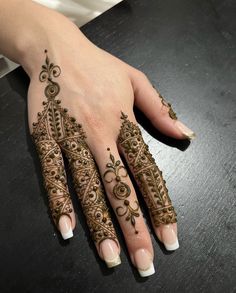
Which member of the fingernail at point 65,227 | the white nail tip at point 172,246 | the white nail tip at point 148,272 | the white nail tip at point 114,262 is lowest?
the white nail tip at point 172,246

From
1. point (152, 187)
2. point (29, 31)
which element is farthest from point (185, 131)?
point (29, 31)

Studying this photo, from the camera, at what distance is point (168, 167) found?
85 cm

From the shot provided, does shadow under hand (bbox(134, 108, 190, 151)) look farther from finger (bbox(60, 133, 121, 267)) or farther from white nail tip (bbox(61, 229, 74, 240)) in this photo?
white nail tip (bbox(61, 229, 74, 240))

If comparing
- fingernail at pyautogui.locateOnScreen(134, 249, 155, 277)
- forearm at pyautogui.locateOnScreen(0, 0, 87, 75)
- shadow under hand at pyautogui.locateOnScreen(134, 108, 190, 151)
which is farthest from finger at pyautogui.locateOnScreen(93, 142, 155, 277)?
forearm at pyautogui.locateOnScreen(0, 0, 87, 75)

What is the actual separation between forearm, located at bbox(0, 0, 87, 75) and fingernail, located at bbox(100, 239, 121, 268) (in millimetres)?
471

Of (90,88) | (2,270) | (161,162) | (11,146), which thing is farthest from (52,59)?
(2,270)

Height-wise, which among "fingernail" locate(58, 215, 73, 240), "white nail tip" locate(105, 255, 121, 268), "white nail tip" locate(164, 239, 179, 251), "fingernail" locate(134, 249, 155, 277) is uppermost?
"fingernail" locate(58, 215, 73, 240)

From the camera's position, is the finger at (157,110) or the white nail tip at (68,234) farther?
the finger at (157,110)

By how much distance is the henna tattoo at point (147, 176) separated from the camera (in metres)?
0.74

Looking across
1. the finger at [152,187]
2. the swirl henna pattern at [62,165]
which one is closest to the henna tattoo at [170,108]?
the finger at [152,187]

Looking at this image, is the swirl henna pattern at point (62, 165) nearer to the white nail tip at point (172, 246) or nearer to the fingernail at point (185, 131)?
the white nail tip at point (172, 246)

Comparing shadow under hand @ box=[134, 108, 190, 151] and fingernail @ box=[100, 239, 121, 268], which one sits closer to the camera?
fingernail @ box=[100, 239, 121, 268]

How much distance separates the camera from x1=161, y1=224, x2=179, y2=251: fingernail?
0.73 meters

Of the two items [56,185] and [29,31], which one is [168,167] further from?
[29,31]
